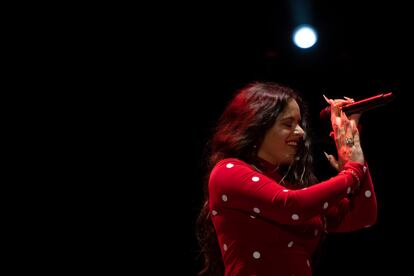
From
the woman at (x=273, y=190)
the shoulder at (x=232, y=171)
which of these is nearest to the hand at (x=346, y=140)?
the woman at (x=273, y=190)

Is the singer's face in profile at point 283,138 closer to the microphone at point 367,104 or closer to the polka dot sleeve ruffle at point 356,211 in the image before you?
the microphone at point 367,104

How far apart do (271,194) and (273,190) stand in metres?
0.01

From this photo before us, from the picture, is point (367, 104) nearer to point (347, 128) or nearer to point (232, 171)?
point (347, 128)

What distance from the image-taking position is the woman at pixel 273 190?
150 cm

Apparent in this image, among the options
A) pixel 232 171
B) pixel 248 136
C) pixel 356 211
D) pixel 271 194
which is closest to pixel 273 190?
pixel 271 194

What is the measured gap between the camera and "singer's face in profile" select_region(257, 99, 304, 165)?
1694 mm

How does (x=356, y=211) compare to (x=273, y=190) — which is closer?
(x=273, y=190)

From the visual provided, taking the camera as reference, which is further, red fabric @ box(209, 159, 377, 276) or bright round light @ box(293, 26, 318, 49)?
bright round light @ box(293, 26, 318, 49)

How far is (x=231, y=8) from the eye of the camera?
2998 mm

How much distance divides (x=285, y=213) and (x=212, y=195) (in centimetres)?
23

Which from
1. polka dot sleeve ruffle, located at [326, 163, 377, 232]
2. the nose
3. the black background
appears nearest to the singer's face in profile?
the nose

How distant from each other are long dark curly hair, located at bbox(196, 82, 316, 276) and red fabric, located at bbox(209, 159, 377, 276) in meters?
0.09

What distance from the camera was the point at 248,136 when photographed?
66.5 inches

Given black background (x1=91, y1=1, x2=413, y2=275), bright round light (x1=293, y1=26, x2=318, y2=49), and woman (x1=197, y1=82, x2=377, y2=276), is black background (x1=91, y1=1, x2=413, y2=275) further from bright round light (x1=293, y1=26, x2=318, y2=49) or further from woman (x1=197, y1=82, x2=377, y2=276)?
woman (x1=197, y1=82, x2=377, y2=276)
